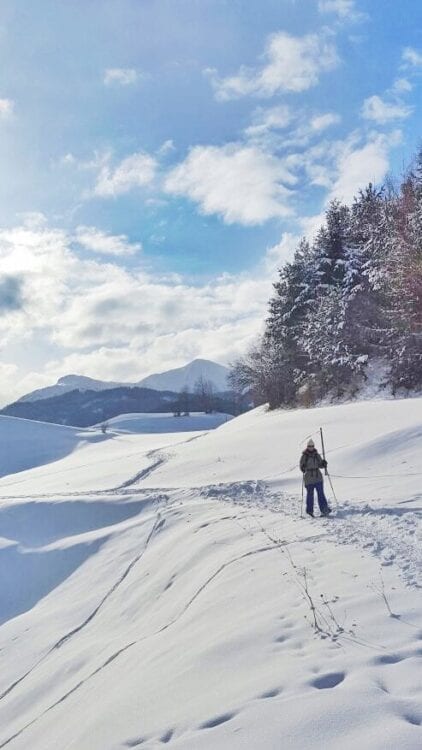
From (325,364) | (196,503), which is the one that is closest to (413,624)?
(196,503)

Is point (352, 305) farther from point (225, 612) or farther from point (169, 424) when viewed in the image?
point (169, 424)

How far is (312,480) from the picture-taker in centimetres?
1220

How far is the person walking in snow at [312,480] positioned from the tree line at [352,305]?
1899cm

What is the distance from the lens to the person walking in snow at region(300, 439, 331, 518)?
39.2 ft

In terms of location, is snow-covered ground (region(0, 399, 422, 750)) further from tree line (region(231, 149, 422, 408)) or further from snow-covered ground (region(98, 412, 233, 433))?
snow-covered ground (region(98, 412, 233, 433))

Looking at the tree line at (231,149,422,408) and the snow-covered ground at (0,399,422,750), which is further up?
the tree line at (231,149,422,408)

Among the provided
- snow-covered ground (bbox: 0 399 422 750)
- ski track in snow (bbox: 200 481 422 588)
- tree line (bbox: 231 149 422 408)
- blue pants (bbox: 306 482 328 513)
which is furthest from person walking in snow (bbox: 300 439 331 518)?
tree line (bbox: 231 149 422 408)

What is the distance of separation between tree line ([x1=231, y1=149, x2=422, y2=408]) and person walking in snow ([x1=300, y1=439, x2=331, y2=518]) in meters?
19.0

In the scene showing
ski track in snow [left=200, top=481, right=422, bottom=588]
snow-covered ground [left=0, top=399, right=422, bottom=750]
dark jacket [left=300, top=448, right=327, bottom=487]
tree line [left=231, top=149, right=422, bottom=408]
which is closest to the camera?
snow-covered ground [left=0, top=399, right=422, bottom=750]

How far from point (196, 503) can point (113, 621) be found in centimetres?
647

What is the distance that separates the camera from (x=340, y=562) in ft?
26.8

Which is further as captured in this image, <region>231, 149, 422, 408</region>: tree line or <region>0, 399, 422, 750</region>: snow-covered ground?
<region>231, 149, 422, 408</region>: tree line

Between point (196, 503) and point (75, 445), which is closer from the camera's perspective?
point (196, 503)

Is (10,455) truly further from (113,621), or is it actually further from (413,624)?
(413,624)
